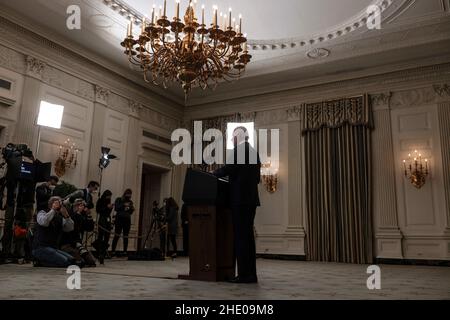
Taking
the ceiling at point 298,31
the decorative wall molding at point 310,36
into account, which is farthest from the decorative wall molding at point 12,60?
the decorative wall molding at point 310,36

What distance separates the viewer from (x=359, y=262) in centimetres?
809

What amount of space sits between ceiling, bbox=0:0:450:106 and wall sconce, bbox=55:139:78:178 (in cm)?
204

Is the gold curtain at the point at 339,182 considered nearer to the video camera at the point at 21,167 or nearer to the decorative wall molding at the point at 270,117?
the decorative wall molding at the point at 270,117

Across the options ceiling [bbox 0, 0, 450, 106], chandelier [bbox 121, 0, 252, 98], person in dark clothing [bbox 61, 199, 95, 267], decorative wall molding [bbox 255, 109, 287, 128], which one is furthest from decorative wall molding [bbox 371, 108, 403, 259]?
person in dark clothing [bbox 61, 199, 95, 267]

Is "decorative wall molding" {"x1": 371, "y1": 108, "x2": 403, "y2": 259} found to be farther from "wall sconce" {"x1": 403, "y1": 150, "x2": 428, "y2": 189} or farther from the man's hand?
the man's hand

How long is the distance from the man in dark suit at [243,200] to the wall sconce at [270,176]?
5.97 m

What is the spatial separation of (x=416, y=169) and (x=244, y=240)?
5.95 metres

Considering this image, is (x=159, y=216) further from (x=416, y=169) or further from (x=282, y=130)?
(x=416, y=169)

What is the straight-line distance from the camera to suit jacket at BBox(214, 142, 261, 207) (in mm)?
3502

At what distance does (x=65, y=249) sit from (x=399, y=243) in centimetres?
638

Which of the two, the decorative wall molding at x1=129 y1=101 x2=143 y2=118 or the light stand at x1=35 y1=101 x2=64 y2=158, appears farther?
the decorative wall molding at x1=129 y1=101 x2=143 y2=118

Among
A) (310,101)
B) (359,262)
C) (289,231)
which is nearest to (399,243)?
(359,262)
